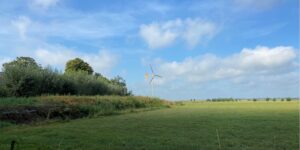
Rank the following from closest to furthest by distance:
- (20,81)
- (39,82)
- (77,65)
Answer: (20,81) → (39,82) → (77,65)

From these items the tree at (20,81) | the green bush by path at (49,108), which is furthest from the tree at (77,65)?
the green bush by path at (49,108)

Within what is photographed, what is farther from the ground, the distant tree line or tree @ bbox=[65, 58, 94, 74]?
tree @ bbox=[65, 58, 94, 74]

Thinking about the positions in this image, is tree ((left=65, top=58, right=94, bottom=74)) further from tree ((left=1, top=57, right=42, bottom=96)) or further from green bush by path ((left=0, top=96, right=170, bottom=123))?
green bush by path ((left=0, top=96, right=170, bottom=123))

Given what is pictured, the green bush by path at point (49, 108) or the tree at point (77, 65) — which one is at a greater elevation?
the tree at point (77, 65)

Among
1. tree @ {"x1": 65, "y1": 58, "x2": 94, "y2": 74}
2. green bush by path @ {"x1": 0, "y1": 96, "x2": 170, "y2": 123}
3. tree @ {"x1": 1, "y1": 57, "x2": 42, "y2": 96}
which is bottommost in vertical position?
green bush by path @ {"x1": 0, "y1": 96, "x2": 170, "y2": 123}

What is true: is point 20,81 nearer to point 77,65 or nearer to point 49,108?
point 49,108

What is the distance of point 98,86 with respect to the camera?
157 ft

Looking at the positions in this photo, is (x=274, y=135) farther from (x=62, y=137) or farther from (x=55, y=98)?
(x=55, y=98)

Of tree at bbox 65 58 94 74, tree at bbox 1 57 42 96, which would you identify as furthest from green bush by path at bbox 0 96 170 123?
tree at bbox 65 58 94 74

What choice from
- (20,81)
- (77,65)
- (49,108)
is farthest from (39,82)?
(77,65)

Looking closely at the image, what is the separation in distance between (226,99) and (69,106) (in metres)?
69.3

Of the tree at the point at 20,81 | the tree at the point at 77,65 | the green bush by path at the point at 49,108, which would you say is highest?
the tree at the point at 77,65

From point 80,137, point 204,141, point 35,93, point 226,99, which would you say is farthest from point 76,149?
point 226,99

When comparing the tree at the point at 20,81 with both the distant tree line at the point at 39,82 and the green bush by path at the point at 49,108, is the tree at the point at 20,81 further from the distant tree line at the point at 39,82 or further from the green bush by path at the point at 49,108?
the green bush by path at the point at 49,108
